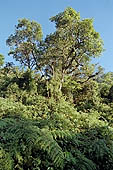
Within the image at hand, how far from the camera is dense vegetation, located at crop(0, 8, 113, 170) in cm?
332

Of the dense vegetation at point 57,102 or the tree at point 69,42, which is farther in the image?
the tree at point 69,42

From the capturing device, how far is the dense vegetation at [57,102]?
131 inches

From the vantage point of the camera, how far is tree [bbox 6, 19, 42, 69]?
51.8ft

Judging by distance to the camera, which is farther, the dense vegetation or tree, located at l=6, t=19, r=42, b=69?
tree, located at l=6, t=19, r=42, b=69

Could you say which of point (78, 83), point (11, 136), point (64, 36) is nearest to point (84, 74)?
point (78, 83)

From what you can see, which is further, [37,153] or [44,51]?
[44,51]

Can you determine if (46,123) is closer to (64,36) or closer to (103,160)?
(103,160)

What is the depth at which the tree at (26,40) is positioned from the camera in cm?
1577

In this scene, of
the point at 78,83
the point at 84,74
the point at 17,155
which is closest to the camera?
the point at 17,155

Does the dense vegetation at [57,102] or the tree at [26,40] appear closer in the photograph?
the dense vegetation at [57,102]

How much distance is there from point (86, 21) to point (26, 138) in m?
11.3

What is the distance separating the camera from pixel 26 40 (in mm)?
16000

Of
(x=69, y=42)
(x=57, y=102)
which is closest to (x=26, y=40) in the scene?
(x=69, y=42)

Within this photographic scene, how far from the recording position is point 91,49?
13531 mm
